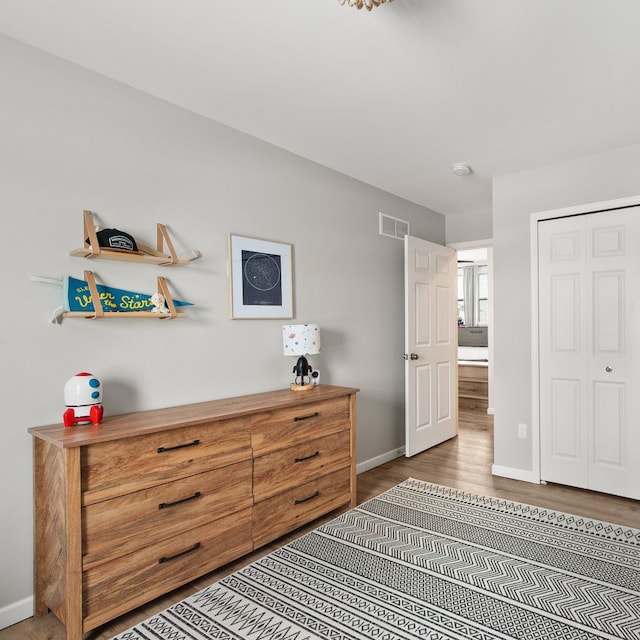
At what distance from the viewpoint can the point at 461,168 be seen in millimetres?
3545

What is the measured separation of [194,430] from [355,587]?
41.6 inches

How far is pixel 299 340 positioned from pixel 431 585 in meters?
1.54

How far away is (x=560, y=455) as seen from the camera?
3.51 meters

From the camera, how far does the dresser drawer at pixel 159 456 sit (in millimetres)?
1828

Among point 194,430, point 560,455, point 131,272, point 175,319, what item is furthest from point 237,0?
point 560,455

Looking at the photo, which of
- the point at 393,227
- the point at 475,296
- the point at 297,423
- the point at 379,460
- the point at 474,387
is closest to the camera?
the point at 297,423

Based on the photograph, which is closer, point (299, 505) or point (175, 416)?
point (175, 416)

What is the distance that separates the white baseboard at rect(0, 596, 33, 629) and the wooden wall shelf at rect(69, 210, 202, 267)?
151 centimetres

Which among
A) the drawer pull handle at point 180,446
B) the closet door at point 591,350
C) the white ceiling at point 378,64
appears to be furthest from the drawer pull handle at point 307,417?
the closet door at point 591,350

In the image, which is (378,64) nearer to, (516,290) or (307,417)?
(307,417)

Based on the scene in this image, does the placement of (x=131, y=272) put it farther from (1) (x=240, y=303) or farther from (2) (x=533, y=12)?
(2) (x=533, y=12)

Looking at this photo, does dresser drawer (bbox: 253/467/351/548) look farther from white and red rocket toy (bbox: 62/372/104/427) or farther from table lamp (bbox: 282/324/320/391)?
white and red rocket toy (bbox: 62/372/104/427)

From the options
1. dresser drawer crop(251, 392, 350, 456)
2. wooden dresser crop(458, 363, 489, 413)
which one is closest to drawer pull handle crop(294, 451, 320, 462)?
dresser drawer crop(251, 392, 350, 456)

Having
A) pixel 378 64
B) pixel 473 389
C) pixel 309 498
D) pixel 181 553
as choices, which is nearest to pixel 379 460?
pixel 309 498
